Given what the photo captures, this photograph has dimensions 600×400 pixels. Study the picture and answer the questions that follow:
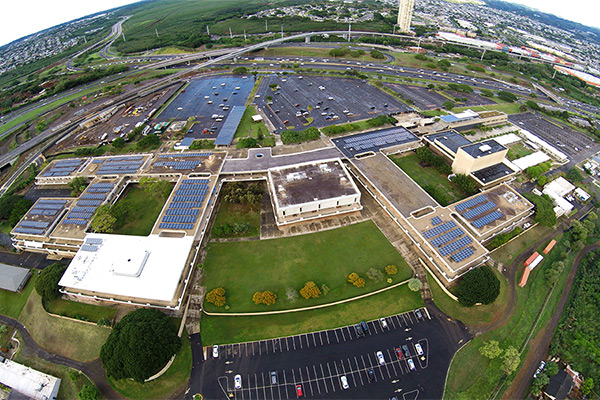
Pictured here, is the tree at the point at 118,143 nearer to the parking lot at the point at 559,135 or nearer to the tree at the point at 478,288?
the tree at the point at 478,288

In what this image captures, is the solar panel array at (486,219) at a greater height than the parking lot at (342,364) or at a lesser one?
greater

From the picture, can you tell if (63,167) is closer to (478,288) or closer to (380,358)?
(380,358)

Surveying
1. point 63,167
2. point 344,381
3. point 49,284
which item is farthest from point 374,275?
point 63,167

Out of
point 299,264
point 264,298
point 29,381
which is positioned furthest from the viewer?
point 299,264

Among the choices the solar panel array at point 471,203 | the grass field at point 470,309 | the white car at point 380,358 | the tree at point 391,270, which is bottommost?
the white car at point 380,358

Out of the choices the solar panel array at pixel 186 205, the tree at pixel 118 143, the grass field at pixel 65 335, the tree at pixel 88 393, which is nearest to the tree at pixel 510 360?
the solar panel array at pixel 186 205

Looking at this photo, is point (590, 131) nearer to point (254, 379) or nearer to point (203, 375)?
point (254, 379)

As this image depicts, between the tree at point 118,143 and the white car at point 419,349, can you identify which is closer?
the white car at point 419,349
